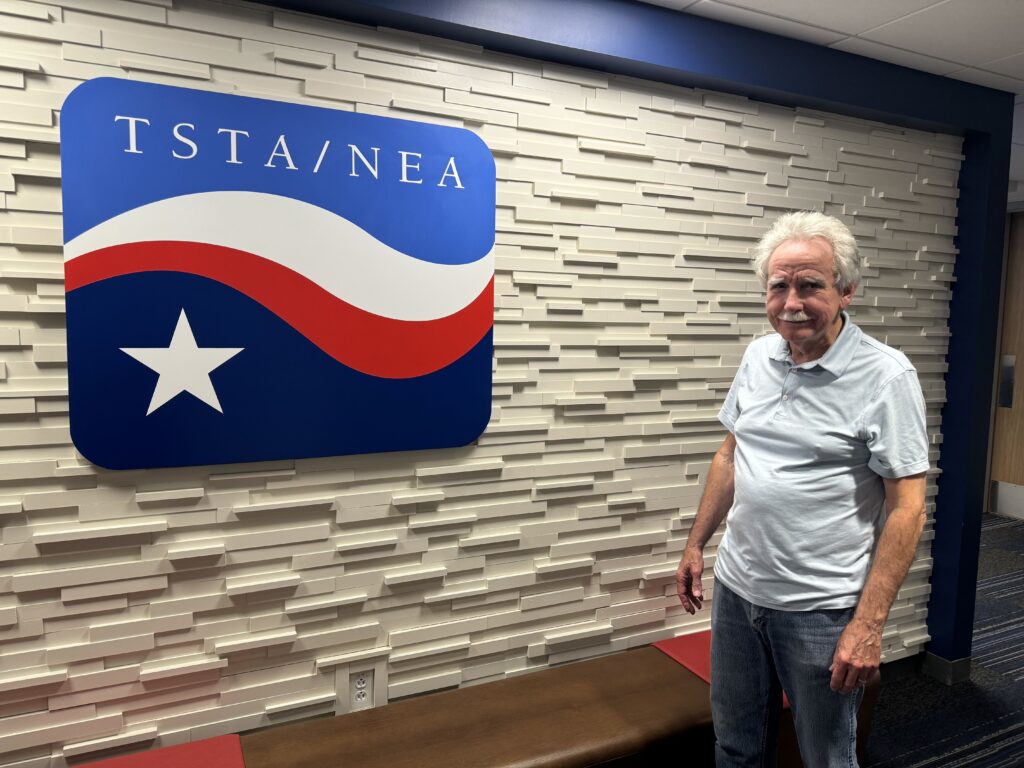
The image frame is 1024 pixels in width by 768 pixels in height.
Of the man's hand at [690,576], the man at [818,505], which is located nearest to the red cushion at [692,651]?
the man's hand at [690,576]

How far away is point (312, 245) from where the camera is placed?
1.99 meters

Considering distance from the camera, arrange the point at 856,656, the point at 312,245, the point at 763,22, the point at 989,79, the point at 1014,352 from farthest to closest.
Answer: the point at 1014,352 < the point at 989,79 < the point at 763,22 < the point at 312,245 < the point at 856,656

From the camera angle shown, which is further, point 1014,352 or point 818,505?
point 1014,352

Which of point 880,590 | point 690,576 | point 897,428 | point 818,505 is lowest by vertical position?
point 690,576

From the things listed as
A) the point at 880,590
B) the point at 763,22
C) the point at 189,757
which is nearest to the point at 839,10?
the point at 763,22

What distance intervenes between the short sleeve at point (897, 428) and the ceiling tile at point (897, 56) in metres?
1.64

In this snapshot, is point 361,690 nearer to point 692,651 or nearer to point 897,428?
point 692,651

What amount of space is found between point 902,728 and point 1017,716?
563 millimetres

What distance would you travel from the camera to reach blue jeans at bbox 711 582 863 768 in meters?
1.66

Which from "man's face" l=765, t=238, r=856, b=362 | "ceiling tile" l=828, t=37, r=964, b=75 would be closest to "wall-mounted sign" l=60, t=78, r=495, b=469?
"man's face" l=765, t=238, r=856, b=362

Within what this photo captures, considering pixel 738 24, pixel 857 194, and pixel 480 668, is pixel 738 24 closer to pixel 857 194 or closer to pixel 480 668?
pixel 857 194

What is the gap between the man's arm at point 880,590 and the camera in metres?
1.57

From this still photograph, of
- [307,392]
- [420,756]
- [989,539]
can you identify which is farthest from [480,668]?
[989,539]

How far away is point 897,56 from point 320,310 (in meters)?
2.47
